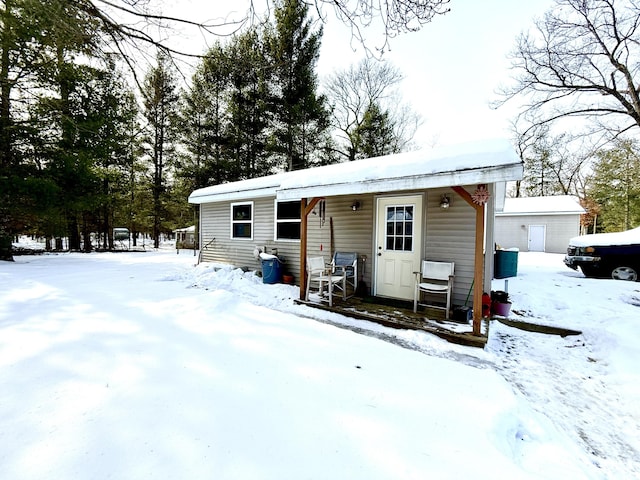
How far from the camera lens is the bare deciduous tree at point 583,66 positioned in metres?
10.6

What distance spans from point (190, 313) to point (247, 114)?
579 inches

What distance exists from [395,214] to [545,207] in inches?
602

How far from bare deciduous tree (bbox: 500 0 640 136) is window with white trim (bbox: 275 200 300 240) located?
1163cm

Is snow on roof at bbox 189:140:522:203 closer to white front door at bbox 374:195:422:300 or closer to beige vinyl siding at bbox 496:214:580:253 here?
white front door at bbox 374:195:422:300

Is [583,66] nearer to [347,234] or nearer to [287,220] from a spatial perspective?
[347,234]

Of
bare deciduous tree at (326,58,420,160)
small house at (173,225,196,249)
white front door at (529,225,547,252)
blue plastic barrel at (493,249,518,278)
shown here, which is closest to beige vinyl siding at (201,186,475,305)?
blue plastic barrel at (493,249,518,278)

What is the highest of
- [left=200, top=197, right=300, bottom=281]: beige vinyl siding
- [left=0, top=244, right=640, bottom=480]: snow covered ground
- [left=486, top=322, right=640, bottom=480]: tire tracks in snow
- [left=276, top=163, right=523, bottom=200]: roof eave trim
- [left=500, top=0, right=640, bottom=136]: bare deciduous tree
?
[left=500, top=0, right=640, bottom=136]: bare deciduous tree

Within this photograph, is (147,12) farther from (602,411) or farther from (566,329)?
(566,329)

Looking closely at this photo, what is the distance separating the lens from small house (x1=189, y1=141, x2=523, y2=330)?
3.90 m

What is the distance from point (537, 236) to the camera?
16.4 metres

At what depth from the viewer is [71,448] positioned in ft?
5.55

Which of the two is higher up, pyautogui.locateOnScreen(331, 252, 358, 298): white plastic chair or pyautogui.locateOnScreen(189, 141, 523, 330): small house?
pyautogui.locateOnScreen(189, 141, 523, 330): small house

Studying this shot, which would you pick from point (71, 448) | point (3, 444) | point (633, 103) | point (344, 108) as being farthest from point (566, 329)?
point (344, 108)

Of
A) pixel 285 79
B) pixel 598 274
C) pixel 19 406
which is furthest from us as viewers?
pixel 285 79
